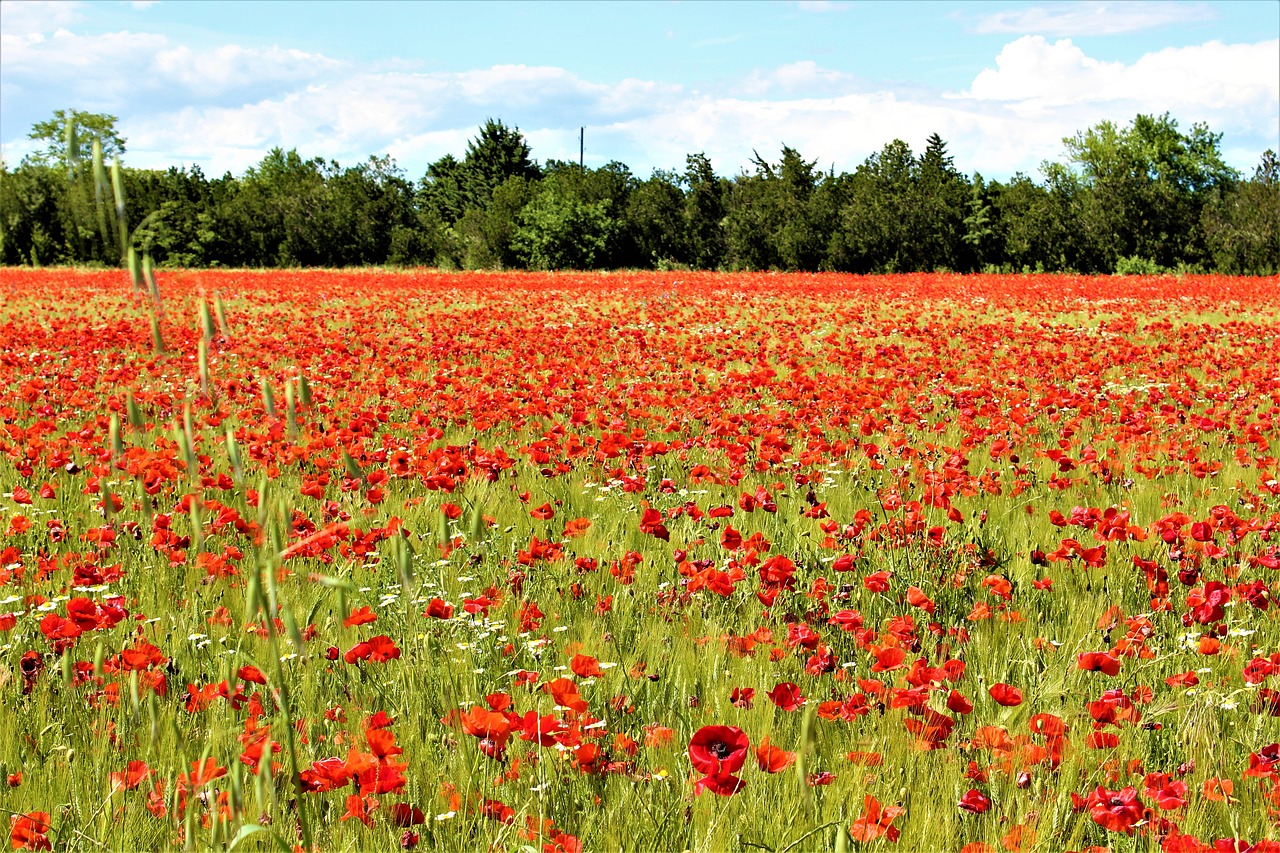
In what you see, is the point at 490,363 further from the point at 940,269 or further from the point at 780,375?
the point at 940,269

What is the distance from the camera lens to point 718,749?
1.89 m

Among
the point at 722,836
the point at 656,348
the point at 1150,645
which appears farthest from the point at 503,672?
the point at 656,348

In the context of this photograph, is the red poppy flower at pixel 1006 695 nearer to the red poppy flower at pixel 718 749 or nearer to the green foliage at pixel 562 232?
the red poppy flower at pixel 718 749

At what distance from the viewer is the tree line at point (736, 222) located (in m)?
38.4

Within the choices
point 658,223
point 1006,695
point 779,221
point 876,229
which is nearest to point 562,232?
point 658,223

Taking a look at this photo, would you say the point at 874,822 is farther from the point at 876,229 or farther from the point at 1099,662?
the point at 876,229

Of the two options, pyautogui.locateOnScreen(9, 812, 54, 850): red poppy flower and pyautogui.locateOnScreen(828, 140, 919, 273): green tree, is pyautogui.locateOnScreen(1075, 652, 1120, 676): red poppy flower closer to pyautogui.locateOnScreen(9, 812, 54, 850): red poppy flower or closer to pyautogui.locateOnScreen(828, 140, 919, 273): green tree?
pyautogui.locateOnScreen(9, 812, 54, 850): red poppy flower

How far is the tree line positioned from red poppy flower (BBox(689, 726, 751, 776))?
124 feet

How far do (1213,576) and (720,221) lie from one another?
40.6m

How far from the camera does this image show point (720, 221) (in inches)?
1713

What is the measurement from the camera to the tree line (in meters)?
38.4

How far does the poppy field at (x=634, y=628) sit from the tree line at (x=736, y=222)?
32808mm

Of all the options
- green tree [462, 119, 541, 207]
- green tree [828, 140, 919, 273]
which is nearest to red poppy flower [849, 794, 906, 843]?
green tree [828, 140, 919, 273]

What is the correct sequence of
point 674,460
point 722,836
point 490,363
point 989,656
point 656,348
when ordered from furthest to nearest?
point 656,348, point 490,363, point 674,460, point 989,656, point 722,836
